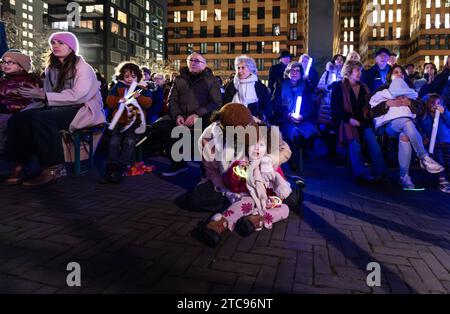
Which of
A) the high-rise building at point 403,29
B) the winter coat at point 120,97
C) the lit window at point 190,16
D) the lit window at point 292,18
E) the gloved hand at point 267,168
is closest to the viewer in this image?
the gloved hand at point 267,168

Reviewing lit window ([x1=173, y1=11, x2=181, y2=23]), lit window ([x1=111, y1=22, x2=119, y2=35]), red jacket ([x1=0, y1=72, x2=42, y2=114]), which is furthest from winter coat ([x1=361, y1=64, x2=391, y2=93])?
lit window ([x1=173, y1=11, x2=181, y2=23])

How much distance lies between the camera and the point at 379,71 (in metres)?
7.50

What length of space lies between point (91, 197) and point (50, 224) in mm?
1054

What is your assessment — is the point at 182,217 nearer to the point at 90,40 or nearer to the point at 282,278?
the point at 282,278

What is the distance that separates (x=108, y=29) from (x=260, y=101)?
7217cm

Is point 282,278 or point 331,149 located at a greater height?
point 331,149

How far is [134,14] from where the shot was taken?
8300 centimetres

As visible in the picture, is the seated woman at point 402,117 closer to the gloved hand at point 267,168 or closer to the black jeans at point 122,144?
the gloved hand at point 267,168

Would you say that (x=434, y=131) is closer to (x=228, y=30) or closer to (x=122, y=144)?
(x=122, y=144)

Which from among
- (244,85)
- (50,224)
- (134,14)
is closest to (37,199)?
(50,224)

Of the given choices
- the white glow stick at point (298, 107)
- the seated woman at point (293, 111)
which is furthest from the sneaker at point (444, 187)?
the white glow stick at point (298, 107)

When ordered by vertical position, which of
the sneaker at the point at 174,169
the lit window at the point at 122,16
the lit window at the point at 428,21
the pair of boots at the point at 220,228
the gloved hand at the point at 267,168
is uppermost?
the lit window at the point at 428,21

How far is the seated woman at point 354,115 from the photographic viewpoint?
5.82 meters

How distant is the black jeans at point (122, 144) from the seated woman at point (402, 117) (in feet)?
12.8
